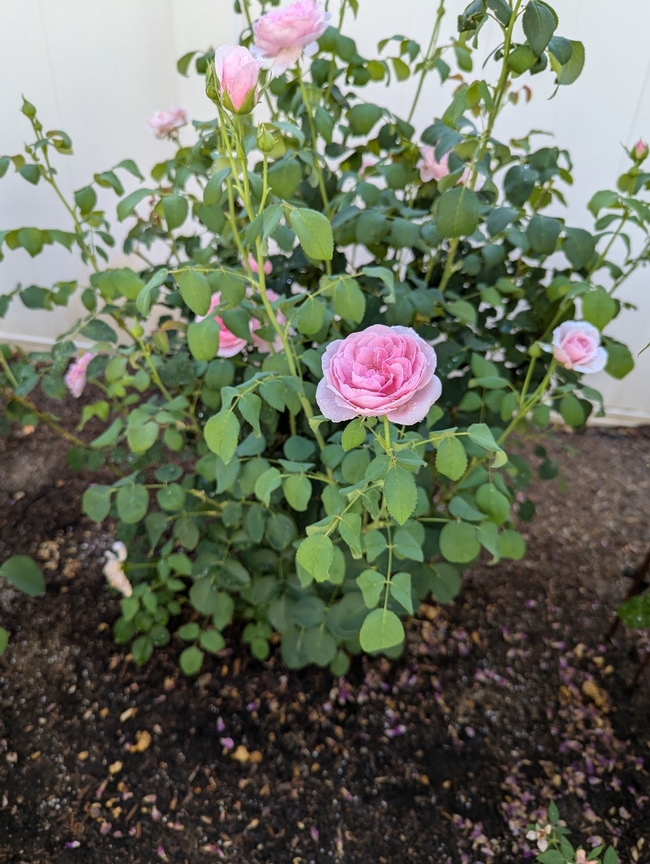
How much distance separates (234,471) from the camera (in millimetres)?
943

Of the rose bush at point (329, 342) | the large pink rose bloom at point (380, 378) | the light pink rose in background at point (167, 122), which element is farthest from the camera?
the light pink rose in background at point (167, 122)

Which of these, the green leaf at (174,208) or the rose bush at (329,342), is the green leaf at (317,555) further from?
the green leaf at (174,208)

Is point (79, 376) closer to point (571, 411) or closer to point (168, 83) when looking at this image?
point (571, 411)

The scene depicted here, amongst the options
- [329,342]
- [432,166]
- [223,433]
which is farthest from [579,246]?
[223,433]

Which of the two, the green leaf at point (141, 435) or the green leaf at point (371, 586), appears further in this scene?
the green leaf at point (141, 435)

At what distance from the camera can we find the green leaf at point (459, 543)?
Answer: 3.06ft

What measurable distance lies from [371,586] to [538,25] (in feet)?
2.28

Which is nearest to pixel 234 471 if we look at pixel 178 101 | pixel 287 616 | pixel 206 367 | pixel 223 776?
pixel 206 367

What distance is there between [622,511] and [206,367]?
133cm

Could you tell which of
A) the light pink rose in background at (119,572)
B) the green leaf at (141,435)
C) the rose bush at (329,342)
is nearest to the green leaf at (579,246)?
the rose bush at (329,342)

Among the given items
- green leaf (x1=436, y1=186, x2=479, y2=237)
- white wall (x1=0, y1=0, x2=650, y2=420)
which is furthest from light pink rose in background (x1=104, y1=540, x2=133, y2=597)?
white wall (x1=0, y1=0, x2=650, y2=420)

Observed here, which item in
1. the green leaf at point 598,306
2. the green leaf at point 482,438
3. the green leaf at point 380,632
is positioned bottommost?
the green leaf at point 380,632

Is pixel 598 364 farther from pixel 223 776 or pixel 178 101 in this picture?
pixel 178 101

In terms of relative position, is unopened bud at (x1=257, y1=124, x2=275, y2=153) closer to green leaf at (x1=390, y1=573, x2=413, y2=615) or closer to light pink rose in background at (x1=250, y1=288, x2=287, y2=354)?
light pink rose in background at (x1=250, y1=288, x2=287, y2=354)
